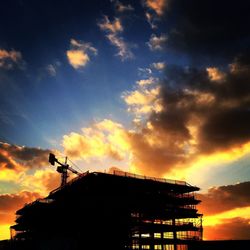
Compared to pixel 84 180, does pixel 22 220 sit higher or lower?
lower

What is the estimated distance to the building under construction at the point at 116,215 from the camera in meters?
75.7

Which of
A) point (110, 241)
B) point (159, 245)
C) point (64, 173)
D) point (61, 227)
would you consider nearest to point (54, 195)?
point (61, 227)

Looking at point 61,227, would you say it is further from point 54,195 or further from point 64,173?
point 64,173

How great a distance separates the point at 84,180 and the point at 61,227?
13.2m

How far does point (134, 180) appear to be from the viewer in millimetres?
82438

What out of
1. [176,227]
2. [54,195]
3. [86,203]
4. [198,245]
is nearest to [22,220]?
[54,195]

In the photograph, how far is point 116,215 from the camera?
79.1 metres

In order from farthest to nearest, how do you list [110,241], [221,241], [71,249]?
[110,241]
[71,249]
[221,241]

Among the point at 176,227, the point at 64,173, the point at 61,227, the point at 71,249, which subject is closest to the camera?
the point at 71,249

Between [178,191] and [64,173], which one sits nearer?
[178,191]

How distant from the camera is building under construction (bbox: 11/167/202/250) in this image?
75688mm

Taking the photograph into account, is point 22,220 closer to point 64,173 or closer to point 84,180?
point 84,180

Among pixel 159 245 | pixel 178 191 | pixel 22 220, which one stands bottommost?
pixel 159 245

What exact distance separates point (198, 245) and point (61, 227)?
124 feet
